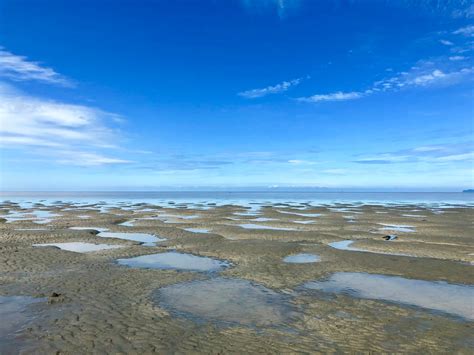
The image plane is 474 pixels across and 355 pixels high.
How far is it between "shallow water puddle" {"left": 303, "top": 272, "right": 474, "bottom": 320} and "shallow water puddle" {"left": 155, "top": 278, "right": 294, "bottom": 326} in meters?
2.52

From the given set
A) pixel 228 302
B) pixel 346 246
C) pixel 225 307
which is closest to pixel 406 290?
pixel 228 302

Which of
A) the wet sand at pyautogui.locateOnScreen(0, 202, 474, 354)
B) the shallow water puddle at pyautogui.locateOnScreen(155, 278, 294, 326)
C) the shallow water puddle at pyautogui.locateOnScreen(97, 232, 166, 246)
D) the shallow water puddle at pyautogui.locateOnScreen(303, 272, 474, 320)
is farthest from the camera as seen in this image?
the shallow water puddle at pyautogui.locateOnScreen(97, 232, 166, 246)

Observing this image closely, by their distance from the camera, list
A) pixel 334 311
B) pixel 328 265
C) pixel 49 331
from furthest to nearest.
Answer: pixel 328 265 < pixel 334 311 < pixel 49 331

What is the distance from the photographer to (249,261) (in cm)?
1917

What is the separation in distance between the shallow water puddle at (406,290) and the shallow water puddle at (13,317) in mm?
10190

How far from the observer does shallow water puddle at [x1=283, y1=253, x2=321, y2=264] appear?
1938 cm

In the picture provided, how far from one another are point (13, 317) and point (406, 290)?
14361mm

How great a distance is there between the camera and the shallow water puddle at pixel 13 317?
28.4 ft

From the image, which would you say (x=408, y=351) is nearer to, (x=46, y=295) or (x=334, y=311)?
(x=334, y=311)

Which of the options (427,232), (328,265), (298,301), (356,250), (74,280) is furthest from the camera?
(427,232)

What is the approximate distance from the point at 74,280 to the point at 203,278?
5526 millimetres

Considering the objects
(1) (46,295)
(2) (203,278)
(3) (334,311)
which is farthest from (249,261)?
(1) (46,295)

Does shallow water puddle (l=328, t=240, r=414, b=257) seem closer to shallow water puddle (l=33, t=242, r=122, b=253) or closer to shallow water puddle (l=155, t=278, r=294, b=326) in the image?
shallow water puddle (l=155, t=278, r=294, b=326)

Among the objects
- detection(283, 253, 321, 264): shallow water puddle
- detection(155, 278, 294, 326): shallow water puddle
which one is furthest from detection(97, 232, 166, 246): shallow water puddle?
detection(155, 278, 294, 326): shallow water puddle
